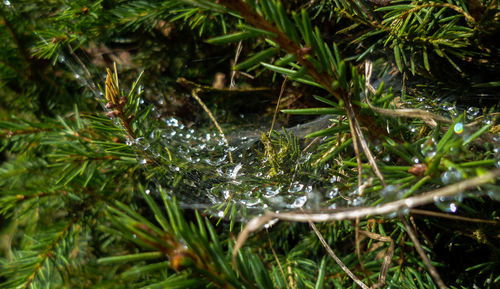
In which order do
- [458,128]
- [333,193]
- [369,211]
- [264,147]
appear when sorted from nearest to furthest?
[369,211] < [458,128] < [333,193] < [264,147]

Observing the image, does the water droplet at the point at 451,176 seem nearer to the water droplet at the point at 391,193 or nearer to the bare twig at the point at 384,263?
the water droplet at the point at 391,193

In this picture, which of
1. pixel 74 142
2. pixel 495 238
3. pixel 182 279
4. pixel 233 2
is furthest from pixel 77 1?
pixel 495 238

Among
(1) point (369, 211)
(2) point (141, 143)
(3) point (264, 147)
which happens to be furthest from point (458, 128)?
(2) point (141, 143)

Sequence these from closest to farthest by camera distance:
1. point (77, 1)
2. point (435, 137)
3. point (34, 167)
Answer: point (435, 137), point (77, 1), point (34, 167)

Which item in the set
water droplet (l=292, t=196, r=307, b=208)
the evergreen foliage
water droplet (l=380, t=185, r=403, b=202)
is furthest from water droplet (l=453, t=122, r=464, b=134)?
water droplet (l=292, t=196, r=307, b=208)

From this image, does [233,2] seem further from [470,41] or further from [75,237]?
[75,237]

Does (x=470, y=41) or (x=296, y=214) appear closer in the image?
(x=296, y=214)

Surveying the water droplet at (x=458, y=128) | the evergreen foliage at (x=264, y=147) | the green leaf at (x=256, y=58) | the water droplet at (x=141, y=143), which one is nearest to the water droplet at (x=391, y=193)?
the evergreen foliage at (x=264, y=147)

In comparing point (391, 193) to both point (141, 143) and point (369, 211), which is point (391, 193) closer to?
point (369, 211)

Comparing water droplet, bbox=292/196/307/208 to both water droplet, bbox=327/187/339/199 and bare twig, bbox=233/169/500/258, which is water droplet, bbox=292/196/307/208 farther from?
bare twig, bbox=233/169/500/258
